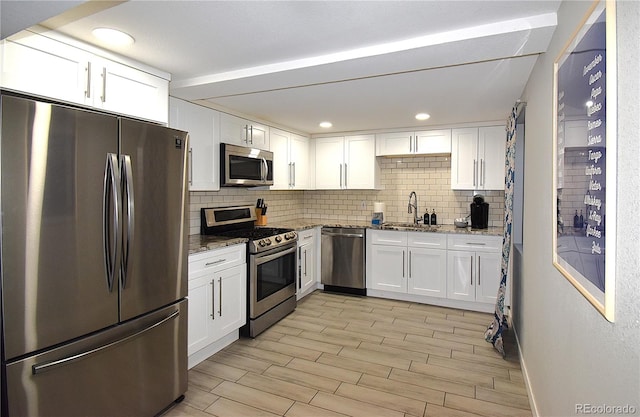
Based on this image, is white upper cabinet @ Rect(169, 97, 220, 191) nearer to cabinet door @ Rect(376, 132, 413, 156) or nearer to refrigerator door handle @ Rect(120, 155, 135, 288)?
refrigerator door handle @ Rect(120, 155, 135, 288)

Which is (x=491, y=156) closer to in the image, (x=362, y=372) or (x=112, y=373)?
(x=362, y=372)

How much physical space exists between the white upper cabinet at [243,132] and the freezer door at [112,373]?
1.88 meters

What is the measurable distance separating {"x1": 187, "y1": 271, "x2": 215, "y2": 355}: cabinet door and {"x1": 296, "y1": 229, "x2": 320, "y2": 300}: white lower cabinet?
155 centimetres

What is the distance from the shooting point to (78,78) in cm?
204

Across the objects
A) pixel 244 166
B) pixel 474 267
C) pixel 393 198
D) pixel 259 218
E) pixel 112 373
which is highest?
pixel 244 166

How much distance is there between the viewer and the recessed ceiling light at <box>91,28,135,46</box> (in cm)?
195

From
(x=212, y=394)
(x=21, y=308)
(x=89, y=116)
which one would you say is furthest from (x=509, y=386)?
(x=89, y=116)

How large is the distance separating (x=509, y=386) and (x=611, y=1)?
2517 millimetres

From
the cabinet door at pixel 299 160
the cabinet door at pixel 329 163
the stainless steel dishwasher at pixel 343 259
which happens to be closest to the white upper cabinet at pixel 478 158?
Answer: the stainless steel dishwasher at pixel 343 259

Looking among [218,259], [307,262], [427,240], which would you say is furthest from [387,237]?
[218,259]

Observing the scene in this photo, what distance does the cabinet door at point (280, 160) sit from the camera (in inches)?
172

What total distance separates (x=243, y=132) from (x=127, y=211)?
210cm

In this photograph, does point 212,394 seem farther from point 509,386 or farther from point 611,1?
point 611,1

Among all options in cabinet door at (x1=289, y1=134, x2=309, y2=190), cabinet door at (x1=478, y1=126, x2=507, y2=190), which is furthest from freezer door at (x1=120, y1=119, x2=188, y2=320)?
cabinet door at (x1=478, y1=126, x2=507, y2=190)
